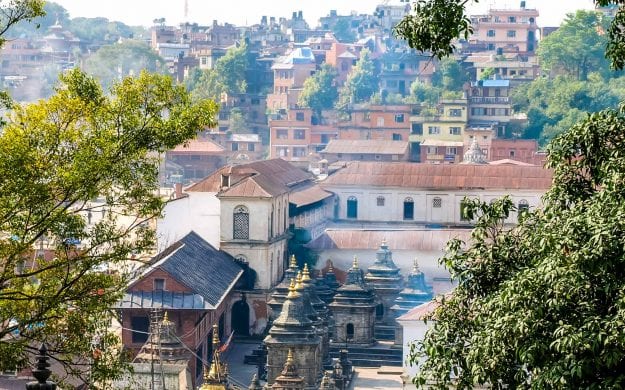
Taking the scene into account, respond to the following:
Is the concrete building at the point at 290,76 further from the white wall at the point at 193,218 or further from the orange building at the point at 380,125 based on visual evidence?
the white wall at the point at 193,218

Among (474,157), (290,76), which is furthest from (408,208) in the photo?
(290,76)

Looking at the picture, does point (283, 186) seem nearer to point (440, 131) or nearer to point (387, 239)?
point (387, 239)

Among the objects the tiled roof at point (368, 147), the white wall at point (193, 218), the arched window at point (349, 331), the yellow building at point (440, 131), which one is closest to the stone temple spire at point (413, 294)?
the arched window at point (349, 331)

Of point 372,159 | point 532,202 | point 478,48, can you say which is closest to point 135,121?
point 532,202

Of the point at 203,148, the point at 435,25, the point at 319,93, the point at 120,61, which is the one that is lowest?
the point at 203,148

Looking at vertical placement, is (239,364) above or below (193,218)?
below

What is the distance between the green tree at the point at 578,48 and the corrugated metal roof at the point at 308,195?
4641 cm

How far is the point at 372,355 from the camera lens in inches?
1750

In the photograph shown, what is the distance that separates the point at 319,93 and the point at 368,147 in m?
24.6

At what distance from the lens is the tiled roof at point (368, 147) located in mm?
74688

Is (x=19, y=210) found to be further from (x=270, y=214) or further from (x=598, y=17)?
(x=598, y=17)

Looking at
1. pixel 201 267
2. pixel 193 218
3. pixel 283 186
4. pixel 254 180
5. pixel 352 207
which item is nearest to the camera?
pixel 201 267

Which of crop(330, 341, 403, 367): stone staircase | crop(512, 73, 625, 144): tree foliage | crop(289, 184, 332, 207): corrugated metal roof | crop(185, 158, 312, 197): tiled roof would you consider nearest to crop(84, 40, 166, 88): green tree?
crop(512, 73, 625, 144): tree foliage

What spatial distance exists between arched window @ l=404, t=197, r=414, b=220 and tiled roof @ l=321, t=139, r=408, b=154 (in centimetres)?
1679
